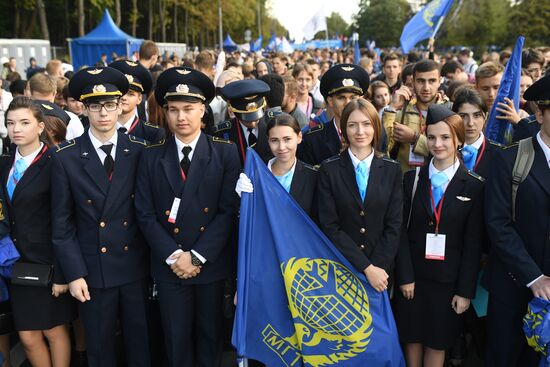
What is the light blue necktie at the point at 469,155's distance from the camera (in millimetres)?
4152

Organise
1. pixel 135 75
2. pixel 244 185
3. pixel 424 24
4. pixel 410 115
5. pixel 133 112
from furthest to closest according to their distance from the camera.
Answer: pixel 424 24 → pixel 410 115 → pixel 135 75 → pixel 133 112 → pixel 244 185

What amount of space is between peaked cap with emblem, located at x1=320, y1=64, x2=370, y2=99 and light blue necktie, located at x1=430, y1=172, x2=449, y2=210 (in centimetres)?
123

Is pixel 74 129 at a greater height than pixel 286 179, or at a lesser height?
greater

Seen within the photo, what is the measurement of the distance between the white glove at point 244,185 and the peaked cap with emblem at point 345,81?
1437mm

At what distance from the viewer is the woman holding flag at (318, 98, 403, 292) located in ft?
12.1

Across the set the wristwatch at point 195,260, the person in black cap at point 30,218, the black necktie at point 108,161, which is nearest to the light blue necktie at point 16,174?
the person in black cap at point 30,218

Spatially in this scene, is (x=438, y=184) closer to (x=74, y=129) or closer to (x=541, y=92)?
(x=541, y=92)

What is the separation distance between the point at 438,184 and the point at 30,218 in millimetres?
2868

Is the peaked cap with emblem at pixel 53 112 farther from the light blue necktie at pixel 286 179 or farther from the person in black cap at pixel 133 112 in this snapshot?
the light blue necktie at pixel 286 179

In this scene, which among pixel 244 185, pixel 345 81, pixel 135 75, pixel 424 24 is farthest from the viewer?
pixel 424 24

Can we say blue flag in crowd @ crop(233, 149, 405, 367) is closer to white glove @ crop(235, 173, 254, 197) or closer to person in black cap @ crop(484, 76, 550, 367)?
white glove @ crop(235, 173, 254, 197)

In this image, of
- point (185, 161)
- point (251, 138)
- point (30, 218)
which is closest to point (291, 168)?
point (185, 161)

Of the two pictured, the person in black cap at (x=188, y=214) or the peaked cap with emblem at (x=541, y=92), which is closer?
the peaked cap with emblem at (x=541, y=92)

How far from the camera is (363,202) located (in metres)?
3.72
